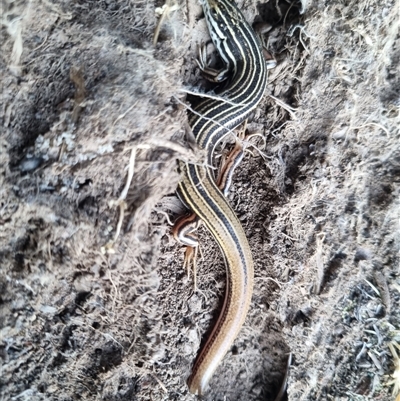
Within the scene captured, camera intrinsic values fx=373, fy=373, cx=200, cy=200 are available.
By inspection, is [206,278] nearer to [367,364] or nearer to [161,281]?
[161,281]

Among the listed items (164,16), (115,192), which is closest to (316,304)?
(115,192)

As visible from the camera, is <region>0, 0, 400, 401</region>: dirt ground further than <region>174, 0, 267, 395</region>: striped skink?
No

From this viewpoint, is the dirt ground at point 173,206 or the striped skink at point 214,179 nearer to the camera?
the dirt ground at point 173,206
